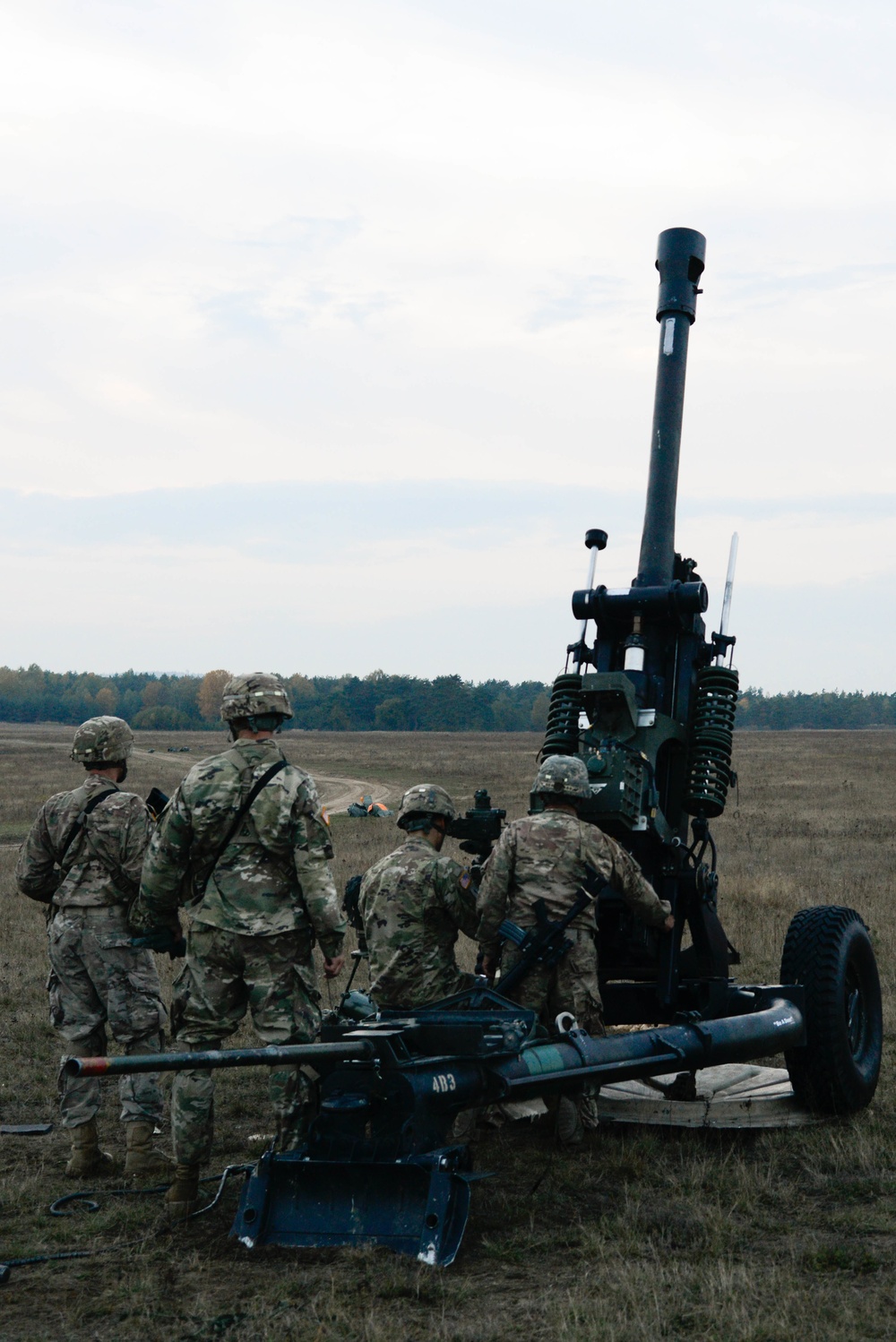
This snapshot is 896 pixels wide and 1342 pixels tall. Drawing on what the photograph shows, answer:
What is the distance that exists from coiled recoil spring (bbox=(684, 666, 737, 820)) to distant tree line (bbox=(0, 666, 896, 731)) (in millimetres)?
73530

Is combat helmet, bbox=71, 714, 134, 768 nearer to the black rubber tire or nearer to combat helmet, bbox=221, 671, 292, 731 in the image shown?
combat helmet, bbox=221, 671, 292, 731

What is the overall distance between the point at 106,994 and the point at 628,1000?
108 inches

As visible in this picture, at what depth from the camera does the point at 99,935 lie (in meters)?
6.23

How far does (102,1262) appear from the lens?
15.8 feet

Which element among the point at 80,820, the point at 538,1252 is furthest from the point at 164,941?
the point at 538,1252

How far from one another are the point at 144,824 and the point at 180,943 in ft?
1.98

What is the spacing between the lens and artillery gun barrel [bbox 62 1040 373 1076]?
414 centimetres

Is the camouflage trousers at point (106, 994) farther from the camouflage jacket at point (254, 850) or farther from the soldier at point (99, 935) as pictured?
the camouflage jacket at point (254, 850)

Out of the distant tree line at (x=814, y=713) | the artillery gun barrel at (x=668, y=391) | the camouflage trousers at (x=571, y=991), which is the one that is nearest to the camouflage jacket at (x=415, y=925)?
the camouflage trousers at (x=571, y=991)

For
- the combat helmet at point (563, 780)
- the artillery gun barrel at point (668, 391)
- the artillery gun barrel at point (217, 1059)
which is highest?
the artillery gun barrel at point (668, 391)

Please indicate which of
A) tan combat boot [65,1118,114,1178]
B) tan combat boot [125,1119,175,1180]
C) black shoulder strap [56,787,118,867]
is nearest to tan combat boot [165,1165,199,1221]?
tan combat boot [125,1119,175,1180]

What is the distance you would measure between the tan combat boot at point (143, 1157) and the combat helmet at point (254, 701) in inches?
76.3

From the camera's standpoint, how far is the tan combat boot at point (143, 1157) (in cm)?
601

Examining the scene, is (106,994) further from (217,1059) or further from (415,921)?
(217,1059)
